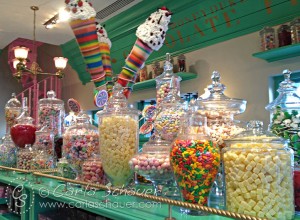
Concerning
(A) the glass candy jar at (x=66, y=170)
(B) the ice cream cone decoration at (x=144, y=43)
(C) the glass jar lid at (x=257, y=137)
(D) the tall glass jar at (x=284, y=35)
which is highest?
(D) the tall glass jar at (x=284, y=35)

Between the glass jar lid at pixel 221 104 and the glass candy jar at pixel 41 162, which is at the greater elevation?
the glass jar lid at pixel 221 104

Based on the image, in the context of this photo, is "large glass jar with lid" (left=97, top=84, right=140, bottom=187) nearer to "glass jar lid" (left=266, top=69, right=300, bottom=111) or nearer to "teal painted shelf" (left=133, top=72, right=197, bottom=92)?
"glass jar lid" (left=266, top=69, right=300, bottom=111)

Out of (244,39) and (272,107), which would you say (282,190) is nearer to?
(272,107)

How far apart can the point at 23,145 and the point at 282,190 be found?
72.0 inches

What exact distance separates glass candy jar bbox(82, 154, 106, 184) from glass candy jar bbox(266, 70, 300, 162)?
700 millimetres

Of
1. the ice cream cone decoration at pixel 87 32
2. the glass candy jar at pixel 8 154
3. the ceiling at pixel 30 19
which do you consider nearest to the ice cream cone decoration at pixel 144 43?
the ice cream cone decoration at pixel 87 32

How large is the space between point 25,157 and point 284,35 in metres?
2.28

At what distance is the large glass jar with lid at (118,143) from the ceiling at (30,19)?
3018 mm

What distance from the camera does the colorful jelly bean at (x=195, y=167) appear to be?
901mm

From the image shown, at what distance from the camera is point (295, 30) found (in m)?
2.75

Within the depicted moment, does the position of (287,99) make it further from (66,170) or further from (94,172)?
(66,170)

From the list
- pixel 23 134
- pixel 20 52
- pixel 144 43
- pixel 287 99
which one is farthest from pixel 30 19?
pixel 287 99

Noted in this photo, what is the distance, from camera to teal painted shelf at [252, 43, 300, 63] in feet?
9.12

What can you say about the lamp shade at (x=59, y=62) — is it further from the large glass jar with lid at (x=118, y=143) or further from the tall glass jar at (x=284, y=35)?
the large glass jar with lid at (x=118, y=143)
